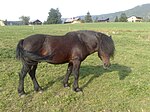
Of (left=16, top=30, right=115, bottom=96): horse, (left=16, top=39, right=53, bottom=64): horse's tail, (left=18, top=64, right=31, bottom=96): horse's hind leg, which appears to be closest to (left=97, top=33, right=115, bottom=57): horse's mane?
(left=16, top=30, right=115, bottom=96): horse

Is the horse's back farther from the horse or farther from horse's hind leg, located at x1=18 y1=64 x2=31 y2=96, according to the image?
horse's hind leg, located at x1=18 y1=64 x2=31 y2=96

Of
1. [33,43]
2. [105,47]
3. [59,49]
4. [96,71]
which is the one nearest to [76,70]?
[59,49]

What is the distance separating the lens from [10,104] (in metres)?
6.77

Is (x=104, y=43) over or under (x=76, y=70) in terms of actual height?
over

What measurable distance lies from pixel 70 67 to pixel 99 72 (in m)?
2.11

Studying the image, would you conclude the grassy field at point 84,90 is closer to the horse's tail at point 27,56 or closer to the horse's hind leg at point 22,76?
the horse's hind leg at point 22,76

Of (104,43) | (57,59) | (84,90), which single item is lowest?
(84,90)

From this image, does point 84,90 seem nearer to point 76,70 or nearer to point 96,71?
point 76,70

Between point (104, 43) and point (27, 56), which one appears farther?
point (104, 43)

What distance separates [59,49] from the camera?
23.3 feet

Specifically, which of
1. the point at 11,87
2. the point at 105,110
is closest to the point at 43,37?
the point at 11,87

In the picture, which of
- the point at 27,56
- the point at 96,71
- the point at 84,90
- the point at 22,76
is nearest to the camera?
the point at 27,56

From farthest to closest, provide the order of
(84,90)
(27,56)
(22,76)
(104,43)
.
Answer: (84,90), (104,43), (22,76), (27,56)

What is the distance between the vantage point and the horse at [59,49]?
6.80 m
